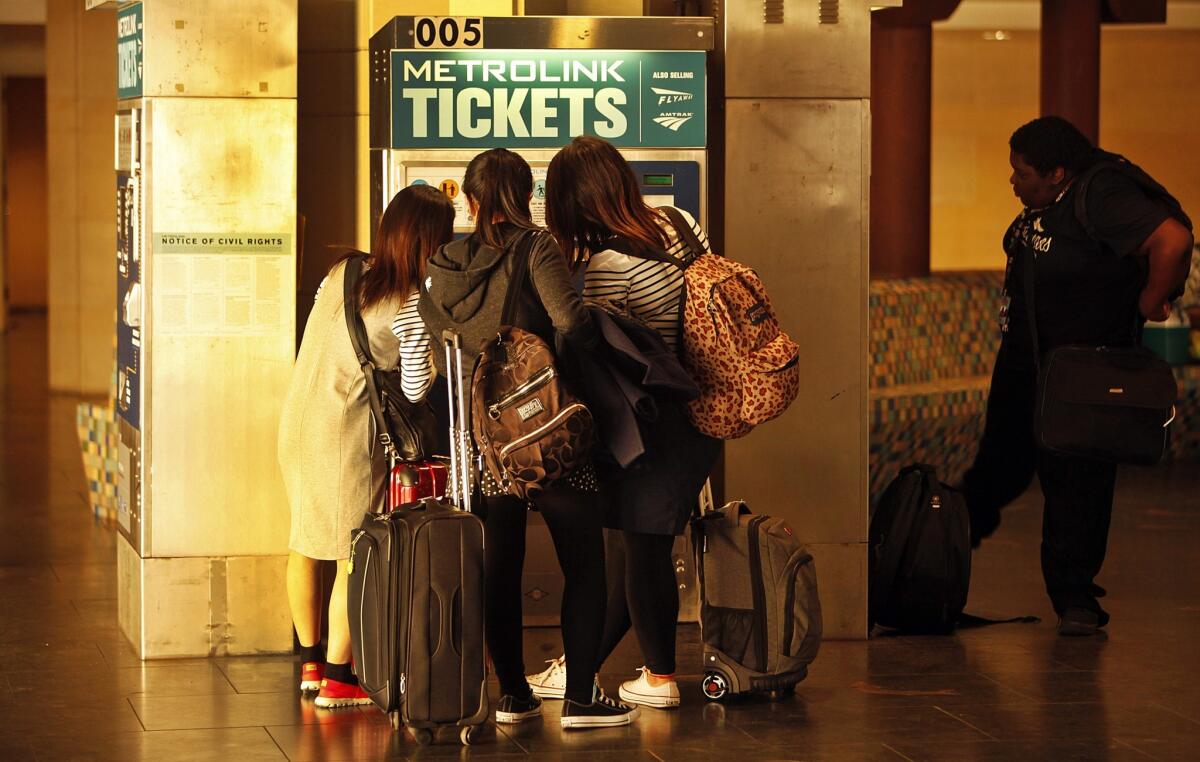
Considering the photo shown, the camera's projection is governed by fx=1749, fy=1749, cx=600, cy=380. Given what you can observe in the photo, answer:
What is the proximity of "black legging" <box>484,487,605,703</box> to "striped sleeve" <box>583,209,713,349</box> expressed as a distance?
52cm

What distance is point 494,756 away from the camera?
4.39m

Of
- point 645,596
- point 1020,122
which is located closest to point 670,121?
point 645,596

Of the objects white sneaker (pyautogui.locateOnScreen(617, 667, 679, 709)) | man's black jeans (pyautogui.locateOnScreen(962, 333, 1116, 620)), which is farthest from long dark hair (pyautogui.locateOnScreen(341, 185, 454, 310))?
man's black jeans (pyautogui.locateOnScreen(962, 333, 1116, 620))

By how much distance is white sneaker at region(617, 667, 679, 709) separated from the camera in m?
4.85

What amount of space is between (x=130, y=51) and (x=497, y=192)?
173 centimetres

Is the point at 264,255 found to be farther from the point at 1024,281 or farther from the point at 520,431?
the point at 1024,281

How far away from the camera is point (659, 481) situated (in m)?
4.65

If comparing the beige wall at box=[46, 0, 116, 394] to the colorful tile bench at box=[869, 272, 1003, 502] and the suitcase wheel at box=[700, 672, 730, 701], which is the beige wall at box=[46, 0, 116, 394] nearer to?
the colorful tile bench at box=[869, 272, 1003, 502]

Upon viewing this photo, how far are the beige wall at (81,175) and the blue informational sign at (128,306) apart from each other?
385 inches

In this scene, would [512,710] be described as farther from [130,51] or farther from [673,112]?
[130,51]

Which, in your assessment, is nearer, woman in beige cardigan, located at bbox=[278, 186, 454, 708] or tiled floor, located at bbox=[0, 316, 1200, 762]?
tiled floor, located at bbox=[0, 316, 1200, 762]

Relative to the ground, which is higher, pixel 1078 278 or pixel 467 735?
pixel 1078 278

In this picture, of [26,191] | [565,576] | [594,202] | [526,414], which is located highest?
[26,191]

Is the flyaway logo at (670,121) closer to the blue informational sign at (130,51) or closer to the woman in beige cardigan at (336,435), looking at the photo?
the woman in beige cardigan at (336,435)
